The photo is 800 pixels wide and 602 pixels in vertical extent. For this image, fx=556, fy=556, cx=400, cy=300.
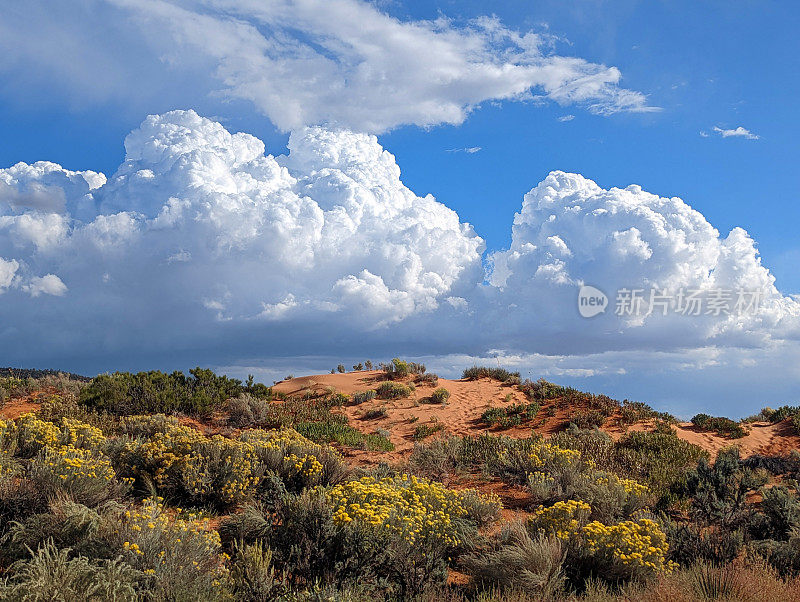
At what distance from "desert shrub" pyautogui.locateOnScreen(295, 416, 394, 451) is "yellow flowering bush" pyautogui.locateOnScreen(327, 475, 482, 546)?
7.52 meters

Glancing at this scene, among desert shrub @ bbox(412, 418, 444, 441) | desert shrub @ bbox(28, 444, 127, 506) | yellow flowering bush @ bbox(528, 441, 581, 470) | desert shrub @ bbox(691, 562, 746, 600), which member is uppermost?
desert shrub @ bbox(28, 444, 127, 506)

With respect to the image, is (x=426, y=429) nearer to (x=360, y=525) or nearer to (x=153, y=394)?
(x=153, y=394)

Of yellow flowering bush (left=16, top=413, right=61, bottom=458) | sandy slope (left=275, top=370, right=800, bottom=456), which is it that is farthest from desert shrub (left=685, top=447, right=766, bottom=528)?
yellow flowering bush (left=16, top=413, right=61, bottom=458)

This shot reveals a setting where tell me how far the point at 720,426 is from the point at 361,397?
13.8 meters

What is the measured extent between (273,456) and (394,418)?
436 inches

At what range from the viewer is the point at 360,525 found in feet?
22.7

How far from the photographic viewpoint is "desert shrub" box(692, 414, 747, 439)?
19.9 meters

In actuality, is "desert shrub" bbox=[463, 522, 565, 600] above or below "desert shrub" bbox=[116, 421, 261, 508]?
below

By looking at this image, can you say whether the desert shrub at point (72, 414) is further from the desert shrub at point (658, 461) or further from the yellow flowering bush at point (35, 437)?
the desert shrub at point (658, 461)

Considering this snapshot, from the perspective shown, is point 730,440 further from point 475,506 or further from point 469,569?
point 469,569

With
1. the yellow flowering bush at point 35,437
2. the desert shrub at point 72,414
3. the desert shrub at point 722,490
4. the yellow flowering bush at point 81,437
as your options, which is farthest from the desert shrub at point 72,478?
the desert shrub at point 722,490

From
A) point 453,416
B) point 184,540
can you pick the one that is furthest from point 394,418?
point 184,540

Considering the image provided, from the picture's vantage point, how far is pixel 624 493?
10156mm

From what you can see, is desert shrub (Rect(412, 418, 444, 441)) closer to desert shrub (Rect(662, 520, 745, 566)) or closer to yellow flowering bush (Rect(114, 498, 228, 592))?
desert shrub (Rect(662, 520, 745, 566))
